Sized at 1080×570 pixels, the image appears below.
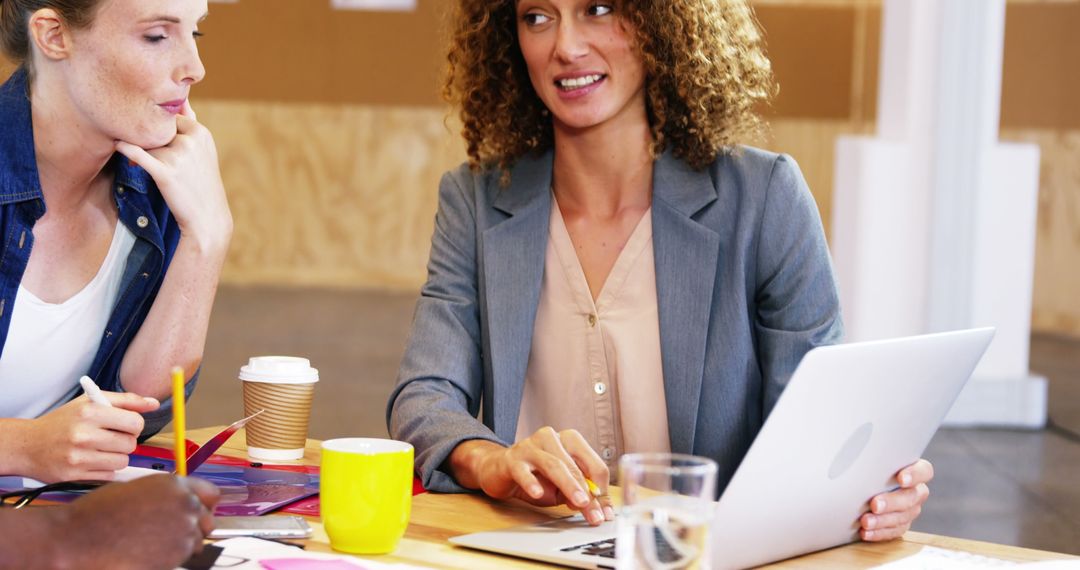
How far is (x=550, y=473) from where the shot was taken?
4.55ft

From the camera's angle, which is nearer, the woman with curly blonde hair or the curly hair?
the woman with curly blonde hair

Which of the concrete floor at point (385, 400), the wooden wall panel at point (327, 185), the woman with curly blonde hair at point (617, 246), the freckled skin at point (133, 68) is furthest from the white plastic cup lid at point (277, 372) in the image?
the wooden wall panel at point (327, 185)

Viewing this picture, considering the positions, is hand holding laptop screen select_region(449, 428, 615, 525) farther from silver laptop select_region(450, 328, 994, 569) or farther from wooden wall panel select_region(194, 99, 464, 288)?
wooden wall panel select_region(194, 99, 464, 288)

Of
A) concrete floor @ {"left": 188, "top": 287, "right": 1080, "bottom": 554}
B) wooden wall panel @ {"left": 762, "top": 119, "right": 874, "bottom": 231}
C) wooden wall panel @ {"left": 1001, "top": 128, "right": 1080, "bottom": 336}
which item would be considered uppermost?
wooden wall panel @ {"left": 762, "top": 119, "right": 874, "bottom": 231}

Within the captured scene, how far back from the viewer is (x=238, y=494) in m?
1.43

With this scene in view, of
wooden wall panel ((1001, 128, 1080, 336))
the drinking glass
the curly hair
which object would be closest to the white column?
wooden wall panel ((1001, 128, 1080, 336))

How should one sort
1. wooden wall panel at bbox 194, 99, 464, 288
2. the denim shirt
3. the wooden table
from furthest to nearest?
wooden wall panel at bbox 194, 99, 464, 288, the denim shirt, the wooden table

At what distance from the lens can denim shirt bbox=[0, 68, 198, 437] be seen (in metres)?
1.73

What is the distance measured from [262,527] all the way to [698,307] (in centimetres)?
75

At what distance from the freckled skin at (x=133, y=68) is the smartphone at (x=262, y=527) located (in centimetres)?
67

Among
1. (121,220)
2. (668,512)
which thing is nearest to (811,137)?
(121,220)

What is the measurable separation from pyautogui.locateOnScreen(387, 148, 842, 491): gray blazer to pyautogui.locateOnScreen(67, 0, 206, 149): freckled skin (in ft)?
1.49

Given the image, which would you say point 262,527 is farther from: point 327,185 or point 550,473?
point 327,185

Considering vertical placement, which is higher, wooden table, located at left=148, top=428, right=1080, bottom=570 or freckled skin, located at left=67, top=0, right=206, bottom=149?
freckled skin, located at left=67, top=0, right=206, bottom=149
